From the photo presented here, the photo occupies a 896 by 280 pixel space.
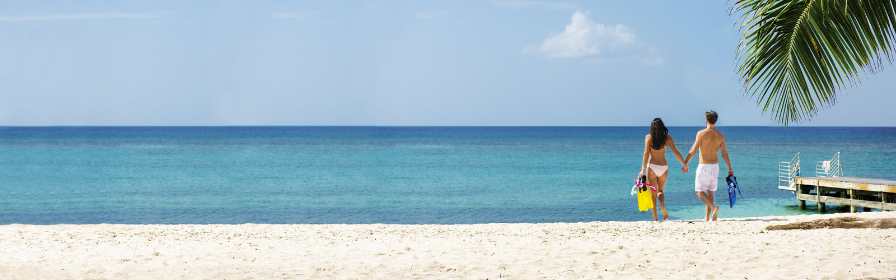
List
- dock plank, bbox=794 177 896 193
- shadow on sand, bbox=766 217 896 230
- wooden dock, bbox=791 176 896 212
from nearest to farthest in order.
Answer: shadow on sand, bbox=766 217 896 230 < dock plank, bbox=794 177 896 193 < wooden dock, bbox=791 176 896 212

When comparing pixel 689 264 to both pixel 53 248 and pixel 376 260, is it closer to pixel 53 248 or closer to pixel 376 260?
pixel 376 260

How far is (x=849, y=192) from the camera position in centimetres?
2617

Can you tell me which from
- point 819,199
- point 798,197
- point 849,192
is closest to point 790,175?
point 798,197

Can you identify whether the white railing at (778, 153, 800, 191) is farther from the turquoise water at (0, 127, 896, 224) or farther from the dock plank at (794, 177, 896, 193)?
the dock plank at (794, 177, 896, 193)

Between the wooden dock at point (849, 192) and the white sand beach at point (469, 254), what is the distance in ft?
48.6

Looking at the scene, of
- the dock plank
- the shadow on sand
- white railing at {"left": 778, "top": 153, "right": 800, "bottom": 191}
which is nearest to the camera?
the shadow on sand

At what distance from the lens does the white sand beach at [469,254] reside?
26.0 ft

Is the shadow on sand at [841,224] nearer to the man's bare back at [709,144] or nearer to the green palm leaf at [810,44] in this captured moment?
the man's bare back at [709,144]

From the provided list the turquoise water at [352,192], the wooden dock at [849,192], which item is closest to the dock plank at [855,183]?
the wooden dock at [849,192]

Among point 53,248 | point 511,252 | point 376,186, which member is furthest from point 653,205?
point 376,186

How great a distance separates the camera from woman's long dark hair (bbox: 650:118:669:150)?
11250mm

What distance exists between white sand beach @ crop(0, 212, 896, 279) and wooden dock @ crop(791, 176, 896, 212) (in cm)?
1482

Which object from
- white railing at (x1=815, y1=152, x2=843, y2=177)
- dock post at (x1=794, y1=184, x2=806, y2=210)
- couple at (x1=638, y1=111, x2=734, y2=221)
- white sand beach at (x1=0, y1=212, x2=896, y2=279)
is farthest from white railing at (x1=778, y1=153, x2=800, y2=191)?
white sand beach at (x1=0, y1=212, x2=896, y2=279)

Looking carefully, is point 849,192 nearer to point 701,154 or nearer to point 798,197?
point 798,197
